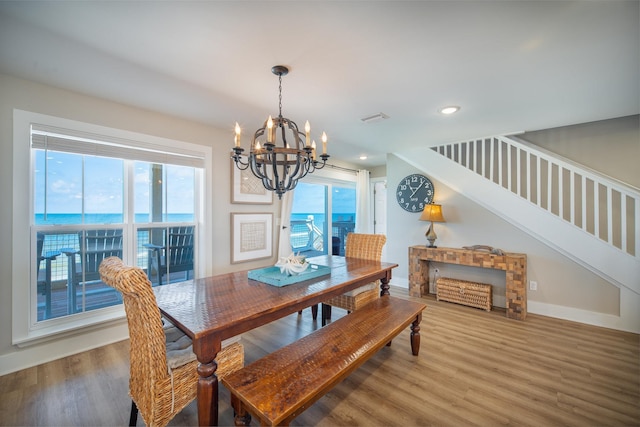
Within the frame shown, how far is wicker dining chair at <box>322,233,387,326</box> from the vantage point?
2.77 m

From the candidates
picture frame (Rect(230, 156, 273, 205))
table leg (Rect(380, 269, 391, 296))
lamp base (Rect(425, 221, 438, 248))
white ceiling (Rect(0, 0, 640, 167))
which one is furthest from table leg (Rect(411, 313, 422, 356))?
picture frame (Rect(230, 156, 273, 205))

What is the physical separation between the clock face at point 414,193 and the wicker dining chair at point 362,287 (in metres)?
1.60

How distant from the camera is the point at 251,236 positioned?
3768 millimetres

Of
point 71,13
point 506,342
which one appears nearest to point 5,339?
point 71,13

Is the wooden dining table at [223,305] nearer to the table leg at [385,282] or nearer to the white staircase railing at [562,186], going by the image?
the table leg at [385,282]

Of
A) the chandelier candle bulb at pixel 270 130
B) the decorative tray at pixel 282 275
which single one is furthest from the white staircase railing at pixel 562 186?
the chandelier candle bulb at pixel 270 130

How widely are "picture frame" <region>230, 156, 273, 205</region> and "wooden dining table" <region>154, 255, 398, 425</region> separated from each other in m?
1.58

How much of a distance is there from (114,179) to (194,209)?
86 cm

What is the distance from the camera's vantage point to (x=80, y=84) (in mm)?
2236

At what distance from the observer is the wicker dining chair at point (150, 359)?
123 cm

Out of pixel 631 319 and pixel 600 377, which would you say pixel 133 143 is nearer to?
pixel 600 377

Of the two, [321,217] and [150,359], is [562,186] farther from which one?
[150,359]

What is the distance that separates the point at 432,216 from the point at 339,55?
2.89m

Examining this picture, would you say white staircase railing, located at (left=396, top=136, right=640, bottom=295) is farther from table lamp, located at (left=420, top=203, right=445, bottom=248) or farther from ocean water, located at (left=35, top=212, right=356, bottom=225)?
ocean water, located at (left=35, top=212, right=356, bottom=225)
